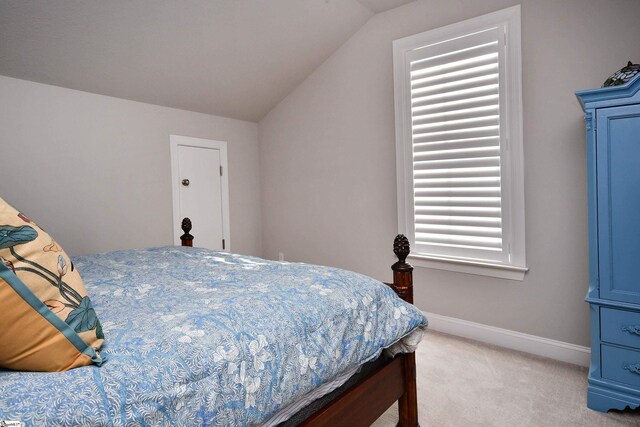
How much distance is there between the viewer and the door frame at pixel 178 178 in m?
3.69

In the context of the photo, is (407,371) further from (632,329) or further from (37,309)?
(37,309)

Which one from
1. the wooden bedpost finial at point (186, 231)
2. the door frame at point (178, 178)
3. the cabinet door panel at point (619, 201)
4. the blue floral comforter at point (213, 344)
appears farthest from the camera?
the door frame at point (178, 178)

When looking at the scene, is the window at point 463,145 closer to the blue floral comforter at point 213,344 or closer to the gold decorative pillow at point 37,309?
the blue floral comforter at point 213,344

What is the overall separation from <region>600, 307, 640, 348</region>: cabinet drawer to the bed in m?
1.05

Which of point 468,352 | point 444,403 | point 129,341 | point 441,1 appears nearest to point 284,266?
point 129,341

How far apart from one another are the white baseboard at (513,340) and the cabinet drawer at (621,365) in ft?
1.72

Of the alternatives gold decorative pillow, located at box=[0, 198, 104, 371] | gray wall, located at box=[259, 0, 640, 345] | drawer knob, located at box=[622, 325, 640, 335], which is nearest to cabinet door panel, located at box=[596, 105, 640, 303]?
drawer knob, located at box=[622, 325, 640, 335]

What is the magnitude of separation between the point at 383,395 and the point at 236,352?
85cm

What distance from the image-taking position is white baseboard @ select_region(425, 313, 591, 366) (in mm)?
2510

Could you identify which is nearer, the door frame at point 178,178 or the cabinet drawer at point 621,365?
the cabinet drawer at point 621,365

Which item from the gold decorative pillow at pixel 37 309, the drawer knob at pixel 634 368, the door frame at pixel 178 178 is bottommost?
the drawer knob at pixel 634 368

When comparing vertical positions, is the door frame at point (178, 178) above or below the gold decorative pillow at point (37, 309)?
above

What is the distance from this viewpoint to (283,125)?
13.8 ft

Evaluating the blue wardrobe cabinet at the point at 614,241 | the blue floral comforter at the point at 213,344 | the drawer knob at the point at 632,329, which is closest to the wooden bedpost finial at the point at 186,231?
the blue floral comforter at the point at 213,344
